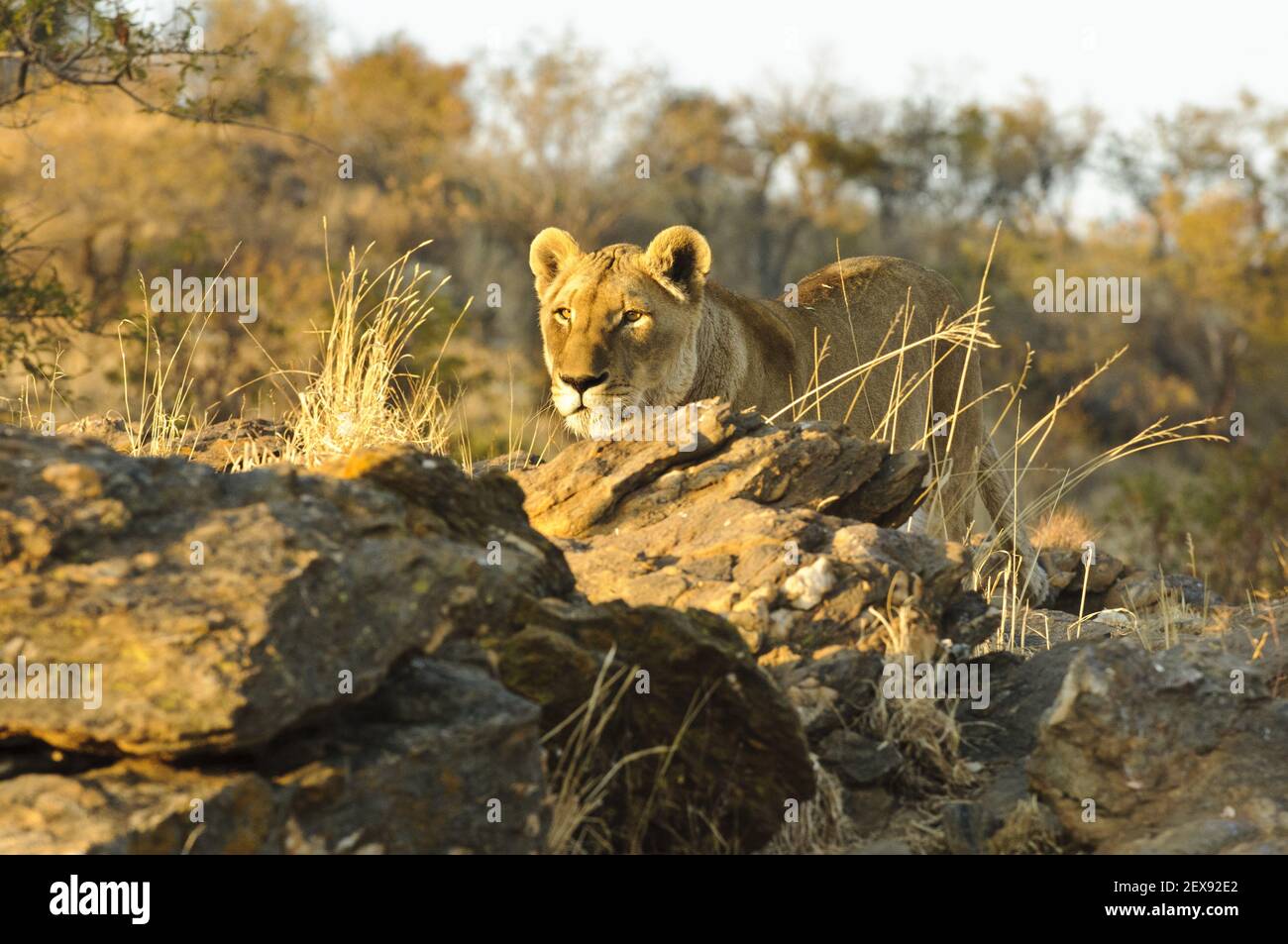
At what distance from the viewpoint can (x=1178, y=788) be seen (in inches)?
192

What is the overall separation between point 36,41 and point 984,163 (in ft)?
116

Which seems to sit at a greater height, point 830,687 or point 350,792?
point 830,687

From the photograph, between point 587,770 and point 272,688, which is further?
point 587,770

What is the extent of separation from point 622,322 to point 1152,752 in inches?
142

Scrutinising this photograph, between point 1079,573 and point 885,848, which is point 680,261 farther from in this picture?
point 885,848

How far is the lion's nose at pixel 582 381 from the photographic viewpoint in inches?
283

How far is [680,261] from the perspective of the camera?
789 centimetres

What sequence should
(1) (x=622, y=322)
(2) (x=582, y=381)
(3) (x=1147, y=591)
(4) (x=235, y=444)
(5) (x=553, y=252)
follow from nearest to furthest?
(2) (x=582, y=381) → (4) (x=235, y=444) → (1) (x=622, y=322) → (5) (x=553, y=252) → (3) (x=1147, y=591)

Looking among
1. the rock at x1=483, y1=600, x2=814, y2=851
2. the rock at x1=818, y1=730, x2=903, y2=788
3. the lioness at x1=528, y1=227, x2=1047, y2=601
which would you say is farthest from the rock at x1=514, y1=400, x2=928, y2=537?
the rock at x1=483, y1=600, x2=814, y2=851

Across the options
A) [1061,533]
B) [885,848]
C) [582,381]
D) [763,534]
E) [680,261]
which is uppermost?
[680,261]

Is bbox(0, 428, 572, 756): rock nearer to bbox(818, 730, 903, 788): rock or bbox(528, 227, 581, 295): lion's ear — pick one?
bbox(818, 730, 903, 788): rock

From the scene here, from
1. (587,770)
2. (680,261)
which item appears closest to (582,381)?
(680,261)

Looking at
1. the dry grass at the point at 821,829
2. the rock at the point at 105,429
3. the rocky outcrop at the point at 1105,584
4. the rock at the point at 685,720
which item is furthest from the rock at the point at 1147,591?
the rock at the point at 105,429

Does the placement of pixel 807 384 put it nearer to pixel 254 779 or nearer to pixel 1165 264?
pixel 254 779
